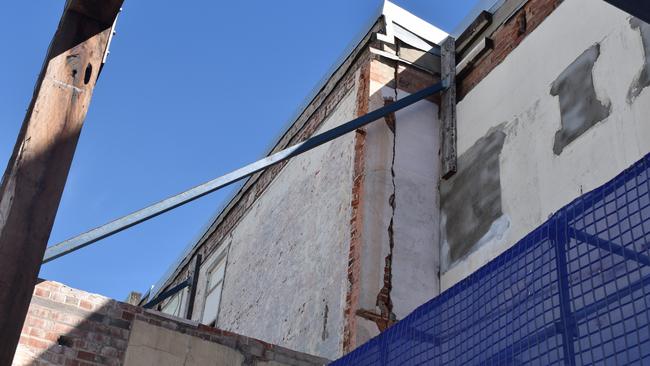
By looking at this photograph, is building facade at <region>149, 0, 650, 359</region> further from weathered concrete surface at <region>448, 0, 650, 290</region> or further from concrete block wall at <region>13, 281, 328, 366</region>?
concrete block wall at <region>13, 281, 328, 366</region>

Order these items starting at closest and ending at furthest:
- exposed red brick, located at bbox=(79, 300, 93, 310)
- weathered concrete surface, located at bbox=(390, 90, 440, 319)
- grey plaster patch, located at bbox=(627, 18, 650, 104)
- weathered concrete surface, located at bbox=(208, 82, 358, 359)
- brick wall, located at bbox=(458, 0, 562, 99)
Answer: exposed red brick, located at bbox=(79, 300, 93, 310)
grey plaster patch, located at bbox=(627, 18, 650, 104)
weathered concrete surface, located at bbox=(390, 90, 440, 319)
brick wall, located at bbox=(458, 0, 562, 99)
weathered concrete surface, located at bbox=(208, 82, 358, 359)

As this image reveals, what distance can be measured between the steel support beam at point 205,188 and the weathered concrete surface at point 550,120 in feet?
2.70

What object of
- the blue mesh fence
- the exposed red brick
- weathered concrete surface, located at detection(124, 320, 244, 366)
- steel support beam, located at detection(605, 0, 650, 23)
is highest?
steel support beam, located at detection(605, 0, 650, 23)

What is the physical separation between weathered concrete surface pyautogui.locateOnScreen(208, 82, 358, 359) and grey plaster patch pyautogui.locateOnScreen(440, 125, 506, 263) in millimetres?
1179

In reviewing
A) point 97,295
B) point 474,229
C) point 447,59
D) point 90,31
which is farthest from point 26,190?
point 447,59

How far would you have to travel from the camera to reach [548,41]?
8.73 metres

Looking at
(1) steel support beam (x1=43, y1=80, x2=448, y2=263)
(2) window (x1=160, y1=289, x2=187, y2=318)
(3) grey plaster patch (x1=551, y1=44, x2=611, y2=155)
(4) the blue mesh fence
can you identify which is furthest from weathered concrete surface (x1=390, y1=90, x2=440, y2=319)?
(2) window (x1=160, y1=289, x2=187, y2=318)

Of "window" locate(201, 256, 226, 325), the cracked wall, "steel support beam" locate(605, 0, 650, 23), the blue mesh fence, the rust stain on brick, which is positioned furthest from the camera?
"window" locate(201, 256, 226, 325)

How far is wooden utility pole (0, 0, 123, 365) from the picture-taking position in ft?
12.8

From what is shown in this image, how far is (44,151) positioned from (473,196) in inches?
225

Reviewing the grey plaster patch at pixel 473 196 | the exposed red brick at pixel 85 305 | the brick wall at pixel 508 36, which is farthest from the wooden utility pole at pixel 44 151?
the brick wall at pixel 508 36

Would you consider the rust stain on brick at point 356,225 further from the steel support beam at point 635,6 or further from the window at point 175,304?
the window at point 175,304

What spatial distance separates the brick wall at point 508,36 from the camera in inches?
356

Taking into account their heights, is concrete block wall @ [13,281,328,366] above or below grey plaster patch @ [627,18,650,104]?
below
